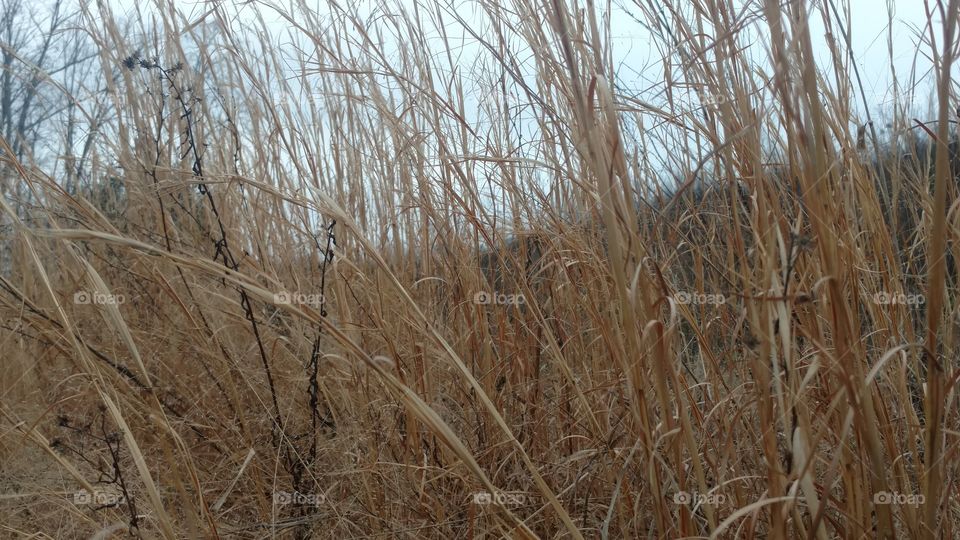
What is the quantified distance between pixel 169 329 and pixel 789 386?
164cm

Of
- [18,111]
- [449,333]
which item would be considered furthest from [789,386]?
[18,111]

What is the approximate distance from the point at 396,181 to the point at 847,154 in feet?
3.55

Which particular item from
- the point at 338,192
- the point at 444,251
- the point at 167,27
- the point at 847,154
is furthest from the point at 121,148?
the point at 847,154

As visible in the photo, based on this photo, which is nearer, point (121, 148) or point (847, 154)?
point (847, 154)

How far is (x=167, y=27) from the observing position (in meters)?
1.93

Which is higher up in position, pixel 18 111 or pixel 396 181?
pixel 18 111

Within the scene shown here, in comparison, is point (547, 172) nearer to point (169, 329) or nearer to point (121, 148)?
point (169, 329)

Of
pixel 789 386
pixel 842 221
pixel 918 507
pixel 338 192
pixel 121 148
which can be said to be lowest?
pixel 918 507

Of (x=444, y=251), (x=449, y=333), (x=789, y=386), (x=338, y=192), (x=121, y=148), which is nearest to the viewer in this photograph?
(x=789, y=386)

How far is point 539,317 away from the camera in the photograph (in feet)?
4.46

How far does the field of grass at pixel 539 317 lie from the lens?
82 cm

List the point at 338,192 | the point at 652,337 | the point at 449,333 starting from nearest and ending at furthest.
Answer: the point at 652,337 → the point at 449,333 → the point at 338,192

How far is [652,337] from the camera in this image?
943 mm

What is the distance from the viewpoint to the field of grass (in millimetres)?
816
